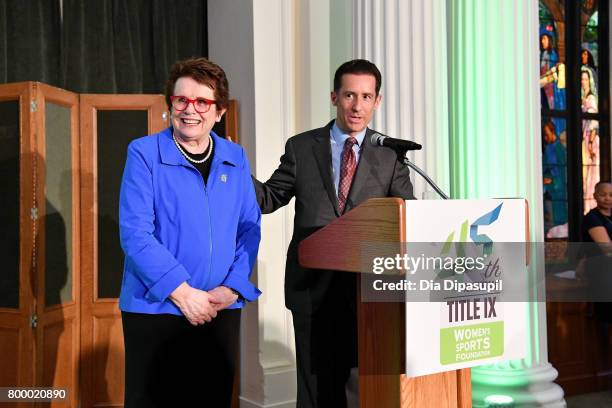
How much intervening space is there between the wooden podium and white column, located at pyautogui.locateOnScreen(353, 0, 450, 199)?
146cm

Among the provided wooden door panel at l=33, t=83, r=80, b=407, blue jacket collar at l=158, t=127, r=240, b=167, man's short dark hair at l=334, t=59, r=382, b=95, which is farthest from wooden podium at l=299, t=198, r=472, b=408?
wooden door panel at l=33, t=83, r=80, b=407

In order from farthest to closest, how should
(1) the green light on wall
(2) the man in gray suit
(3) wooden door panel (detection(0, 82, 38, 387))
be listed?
(3) wooden door panel (detection(0, 82, 38, 387)), (1) the green light on wall, (2) the man in gray suit

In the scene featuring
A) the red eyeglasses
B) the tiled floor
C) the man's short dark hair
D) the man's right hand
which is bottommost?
the tiled floor

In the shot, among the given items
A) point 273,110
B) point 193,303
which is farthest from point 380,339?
point 273,110

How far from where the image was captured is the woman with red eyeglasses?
1.97 m

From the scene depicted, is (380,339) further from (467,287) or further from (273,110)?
(273,110)

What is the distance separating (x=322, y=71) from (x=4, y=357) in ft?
9.00

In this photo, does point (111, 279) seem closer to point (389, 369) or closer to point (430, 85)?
point (430, 85)

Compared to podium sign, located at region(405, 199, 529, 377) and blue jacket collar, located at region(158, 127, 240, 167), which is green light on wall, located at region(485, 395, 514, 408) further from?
blue jacket collar, located at region(158, 127, 240, 167)

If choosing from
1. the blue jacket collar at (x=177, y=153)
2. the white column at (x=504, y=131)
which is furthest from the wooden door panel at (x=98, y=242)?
the blue jacket collar at (x=177, y=153)

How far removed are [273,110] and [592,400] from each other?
3422 mm

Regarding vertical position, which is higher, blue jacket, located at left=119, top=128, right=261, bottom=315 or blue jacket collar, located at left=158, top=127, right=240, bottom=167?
blue jacket collar, located at left=158, top=127, right=240, bottom=167

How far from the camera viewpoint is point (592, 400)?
17.2ft

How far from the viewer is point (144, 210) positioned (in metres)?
1.98
